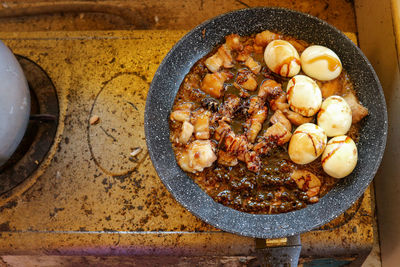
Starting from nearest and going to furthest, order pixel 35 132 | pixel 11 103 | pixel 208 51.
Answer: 1. pixel 11 103
2. pixel 208 51
3. pixel 35 132

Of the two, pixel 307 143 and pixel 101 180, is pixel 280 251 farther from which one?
pixel 101 180

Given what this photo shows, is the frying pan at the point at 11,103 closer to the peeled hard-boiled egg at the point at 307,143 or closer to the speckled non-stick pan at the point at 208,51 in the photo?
the speckled non-stick pan at the point at 208,51

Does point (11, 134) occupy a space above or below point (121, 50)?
below

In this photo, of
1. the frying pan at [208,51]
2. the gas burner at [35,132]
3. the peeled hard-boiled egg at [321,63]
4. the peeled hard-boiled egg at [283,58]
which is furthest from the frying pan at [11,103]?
the peeled hard-boiled egg at [321,63]

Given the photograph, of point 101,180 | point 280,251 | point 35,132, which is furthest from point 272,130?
point 35,132

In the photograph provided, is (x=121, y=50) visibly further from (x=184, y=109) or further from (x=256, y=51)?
(x=256, y=51)

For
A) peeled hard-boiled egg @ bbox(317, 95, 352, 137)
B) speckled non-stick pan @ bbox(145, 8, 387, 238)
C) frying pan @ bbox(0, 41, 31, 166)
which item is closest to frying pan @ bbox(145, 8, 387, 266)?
speckled non-stick pan @ bbox(145, 8, 387, 238)

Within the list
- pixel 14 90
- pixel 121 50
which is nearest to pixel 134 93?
pixel 121 50
